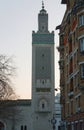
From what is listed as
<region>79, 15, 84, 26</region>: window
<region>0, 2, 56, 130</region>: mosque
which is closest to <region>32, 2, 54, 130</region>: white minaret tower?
<region>0, 2, 56, 130</region>: mosque

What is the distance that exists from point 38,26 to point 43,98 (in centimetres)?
2303

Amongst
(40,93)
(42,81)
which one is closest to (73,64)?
(42,81)

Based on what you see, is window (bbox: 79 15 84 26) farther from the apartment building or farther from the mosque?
the mosque

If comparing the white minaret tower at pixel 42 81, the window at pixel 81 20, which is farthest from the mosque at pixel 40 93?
the window at pixel 81 20

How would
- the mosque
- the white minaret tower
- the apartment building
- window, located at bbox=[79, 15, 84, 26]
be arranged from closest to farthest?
window, located at bbox=[79, 15, 84, 26] → the apartment building → the mosque → the white minaret tower

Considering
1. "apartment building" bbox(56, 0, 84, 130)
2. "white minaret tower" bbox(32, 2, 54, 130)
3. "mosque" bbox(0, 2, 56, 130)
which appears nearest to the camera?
"apartment building" bbox(56, 0, 84, 130)

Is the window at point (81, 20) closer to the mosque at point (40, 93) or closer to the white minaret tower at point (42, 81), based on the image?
the mosque at point (40, 93)

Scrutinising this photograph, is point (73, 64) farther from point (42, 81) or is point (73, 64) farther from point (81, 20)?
point (42, 81)

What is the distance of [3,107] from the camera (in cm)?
6725

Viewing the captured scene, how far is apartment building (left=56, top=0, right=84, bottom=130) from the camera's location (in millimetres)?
42125

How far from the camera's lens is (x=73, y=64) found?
48.8 metres

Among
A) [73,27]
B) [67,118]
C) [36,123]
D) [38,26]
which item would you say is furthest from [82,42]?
[38,26]

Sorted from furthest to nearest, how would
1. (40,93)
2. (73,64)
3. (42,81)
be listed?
1. (40,93)
2. (42,81)
3. (73,64)

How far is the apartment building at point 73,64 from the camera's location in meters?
42.1
